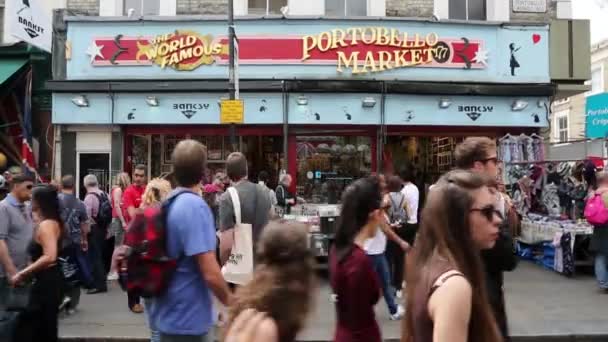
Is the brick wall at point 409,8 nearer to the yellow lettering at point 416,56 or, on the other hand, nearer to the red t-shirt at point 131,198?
the yellow lettering at point 416,56

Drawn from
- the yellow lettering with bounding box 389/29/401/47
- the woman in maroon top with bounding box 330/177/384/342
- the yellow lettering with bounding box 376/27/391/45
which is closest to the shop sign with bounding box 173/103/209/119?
the yellow lettering with bounding box 376/27/391/45

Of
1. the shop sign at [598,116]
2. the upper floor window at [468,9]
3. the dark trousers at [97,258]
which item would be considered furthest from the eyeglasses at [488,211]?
the shop sign at [598,116]

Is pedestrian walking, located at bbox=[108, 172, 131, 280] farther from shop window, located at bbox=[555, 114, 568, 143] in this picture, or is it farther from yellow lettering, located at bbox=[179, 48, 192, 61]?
shop window, located at bbox=[555, 114, 568, 143]

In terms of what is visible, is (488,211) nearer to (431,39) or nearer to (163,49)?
(431,39)

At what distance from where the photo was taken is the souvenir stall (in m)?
11.4

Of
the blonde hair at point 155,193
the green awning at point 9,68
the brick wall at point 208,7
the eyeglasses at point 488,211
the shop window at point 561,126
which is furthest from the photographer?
the shop window at point 561,126

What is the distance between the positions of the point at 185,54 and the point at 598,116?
1012cm

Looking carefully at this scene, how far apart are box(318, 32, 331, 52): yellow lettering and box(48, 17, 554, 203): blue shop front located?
30 millimetres

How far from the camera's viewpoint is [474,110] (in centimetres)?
1362

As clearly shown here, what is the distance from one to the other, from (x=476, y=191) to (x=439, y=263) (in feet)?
1.51

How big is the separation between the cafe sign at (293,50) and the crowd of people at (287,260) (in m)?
6.15

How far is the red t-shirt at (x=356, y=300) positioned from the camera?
153 inches

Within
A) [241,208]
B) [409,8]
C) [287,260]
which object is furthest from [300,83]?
[287,260]

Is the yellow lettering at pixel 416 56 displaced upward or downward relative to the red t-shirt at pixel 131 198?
upward
